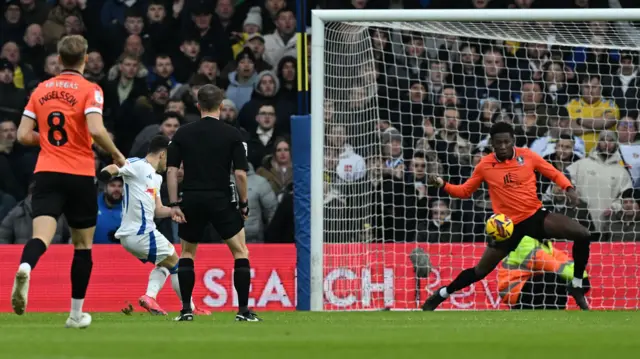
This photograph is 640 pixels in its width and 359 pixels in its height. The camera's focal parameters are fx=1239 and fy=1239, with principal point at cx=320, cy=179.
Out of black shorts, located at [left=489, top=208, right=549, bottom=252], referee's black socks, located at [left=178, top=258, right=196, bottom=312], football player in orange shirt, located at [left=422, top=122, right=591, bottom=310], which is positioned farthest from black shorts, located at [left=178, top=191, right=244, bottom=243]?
black shorts, located at [left=489, top=208, right=549, bottom=252]

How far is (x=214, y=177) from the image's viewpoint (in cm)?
1063

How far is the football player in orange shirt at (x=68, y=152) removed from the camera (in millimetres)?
8742

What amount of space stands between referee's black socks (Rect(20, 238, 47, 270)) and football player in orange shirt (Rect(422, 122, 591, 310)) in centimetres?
538

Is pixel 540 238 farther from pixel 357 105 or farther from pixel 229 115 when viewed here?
pixel 229 115

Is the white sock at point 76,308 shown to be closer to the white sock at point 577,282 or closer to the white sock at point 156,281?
the white sock at point 156,281

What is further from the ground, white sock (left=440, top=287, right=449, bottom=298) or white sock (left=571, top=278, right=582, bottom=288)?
white sock (left=571, top=278, right=582, bottom=288)

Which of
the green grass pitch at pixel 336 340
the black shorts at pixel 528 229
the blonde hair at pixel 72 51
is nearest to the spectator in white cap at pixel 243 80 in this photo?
the black shorts at pixel 528 229

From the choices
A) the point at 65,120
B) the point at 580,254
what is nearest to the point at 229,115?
the point at 580,254

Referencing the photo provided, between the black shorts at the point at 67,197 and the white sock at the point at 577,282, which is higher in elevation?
the black shorts at the point at 67,197

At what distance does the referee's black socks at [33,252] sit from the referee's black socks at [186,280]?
7.33 ft

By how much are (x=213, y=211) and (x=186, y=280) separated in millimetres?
740

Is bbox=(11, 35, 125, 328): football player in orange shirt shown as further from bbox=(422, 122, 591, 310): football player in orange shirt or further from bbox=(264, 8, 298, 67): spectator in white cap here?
bbox=(264, 8, 298, 67): spectator in white cap

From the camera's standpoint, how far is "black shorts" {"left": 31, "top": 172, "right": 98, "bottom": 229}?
8.75 m

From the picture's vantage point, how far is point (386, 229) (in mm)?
15555
